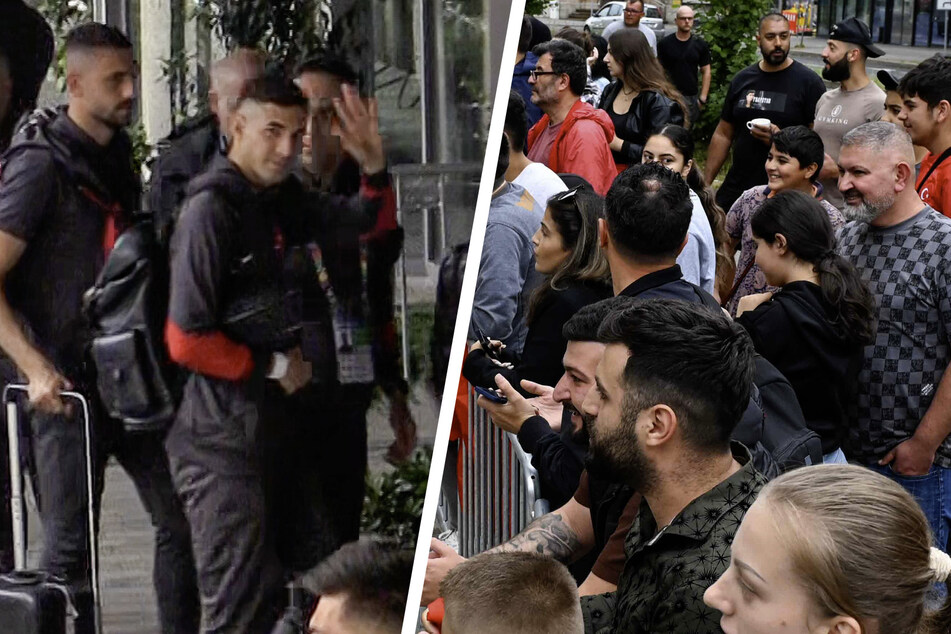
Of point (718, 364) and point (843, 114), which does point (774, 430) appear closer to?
point (718, 364)

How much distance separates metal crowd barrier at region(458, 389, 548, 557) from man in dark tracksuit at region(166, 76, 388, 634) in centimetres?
87

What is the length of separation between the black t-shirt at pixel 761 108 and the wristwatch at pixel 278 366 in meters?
3.95

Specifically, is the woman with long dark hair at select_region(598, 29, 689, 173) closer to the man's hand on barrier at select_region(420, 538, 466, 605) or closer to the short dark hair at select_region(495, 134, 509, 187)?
the short dark hair at select_region(495, 134, 509, 187)

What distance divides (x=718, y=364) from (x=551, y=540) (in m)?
0.61

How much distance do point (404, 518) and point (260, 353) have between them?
41 cm

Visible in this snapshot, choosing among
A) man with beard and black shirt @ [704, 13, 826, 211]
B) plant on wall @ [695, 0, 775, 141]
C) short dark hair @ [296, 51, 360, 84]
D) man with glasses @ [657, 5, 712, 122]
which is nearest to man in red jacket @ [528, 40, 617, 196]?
man with beard and black shirt @ [704, 13, 826, 211]

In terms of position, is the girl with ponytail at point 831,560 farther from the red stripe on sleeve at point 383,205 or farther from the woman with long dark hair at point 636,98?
the woman with long dark hair at point 636,98

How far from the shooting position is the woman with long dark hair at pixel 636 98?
5562mm

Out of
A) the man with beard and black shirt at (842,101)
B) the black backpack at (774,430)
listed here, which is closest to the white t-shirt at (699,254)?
the black backpack at (774,430)

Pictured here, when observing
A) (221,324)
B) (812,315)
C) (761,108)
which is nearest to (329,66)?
(221,324)

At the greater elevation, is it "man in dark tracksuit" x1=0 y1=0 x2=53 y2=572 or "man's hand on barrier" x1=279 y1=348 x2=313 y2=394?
"man in dark tracksuit" x1=0 y1=0 x2=53 y2=572

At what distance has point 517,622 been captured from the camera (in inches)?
72.5

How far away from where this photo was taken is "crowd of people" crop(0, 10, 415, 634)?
2127 millimetres

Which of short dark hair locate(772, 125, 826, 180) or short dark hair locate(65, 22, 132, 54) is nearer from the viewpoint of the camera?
short dark hair locate(65, 22, 132, 54)
